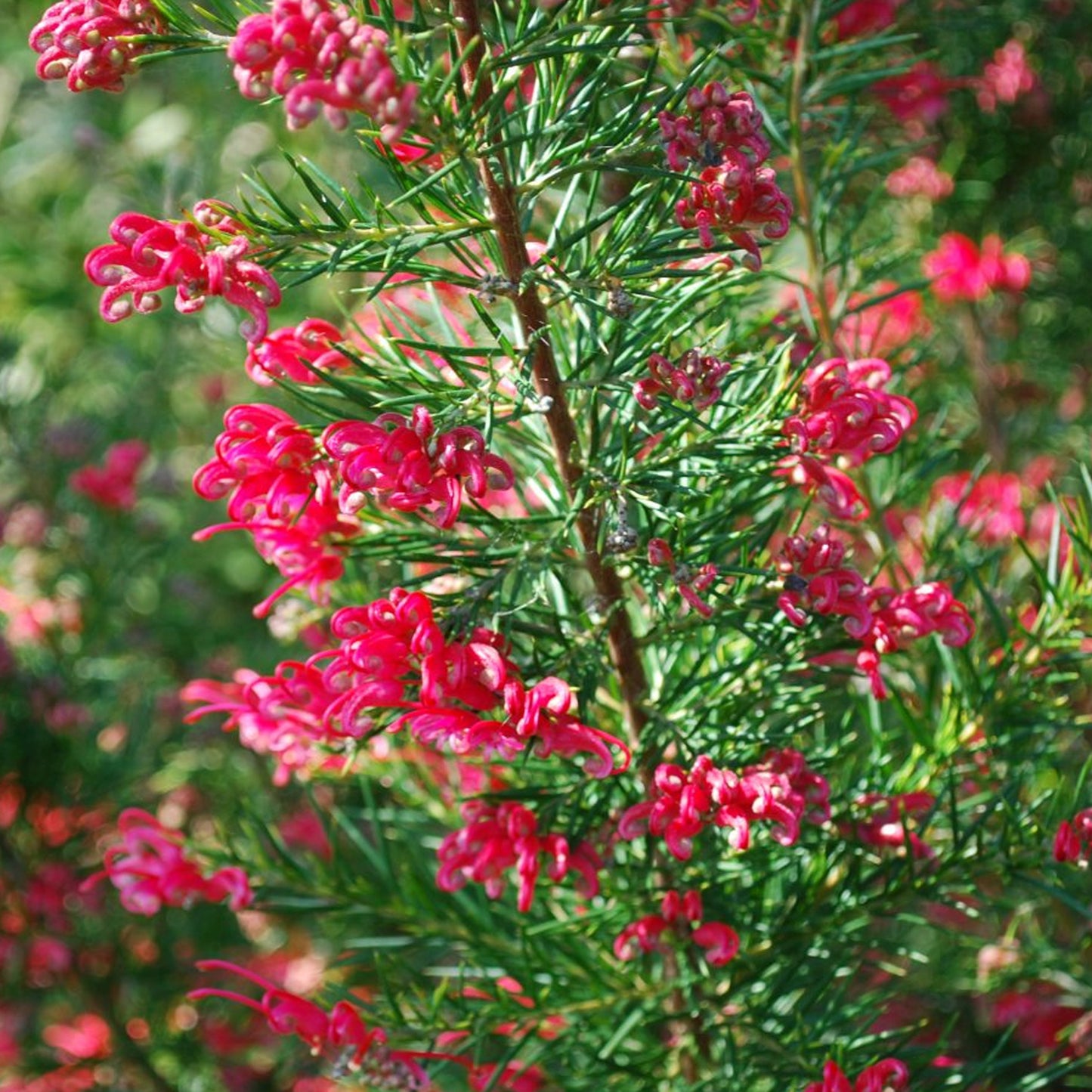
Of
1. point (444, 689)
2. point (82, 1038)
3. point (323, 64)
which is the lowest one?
point (82, 1038)

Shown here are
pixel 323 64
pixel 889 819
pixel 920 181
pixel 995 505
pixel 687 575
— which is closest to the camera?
pixel 323 64

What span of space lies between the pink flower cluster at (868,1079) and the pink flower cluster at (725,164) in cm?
36

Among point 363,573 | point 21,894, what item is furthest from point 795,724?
point 21,894

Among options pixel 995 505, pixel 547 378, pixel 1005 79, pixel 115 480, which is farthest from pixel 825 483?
pixel 115 480

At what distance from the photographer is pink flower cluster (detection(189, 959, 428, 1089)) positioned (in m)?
0.63

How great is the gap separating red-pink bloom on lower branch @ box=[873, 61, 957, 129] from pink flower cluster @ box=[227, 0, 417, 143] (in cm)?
66

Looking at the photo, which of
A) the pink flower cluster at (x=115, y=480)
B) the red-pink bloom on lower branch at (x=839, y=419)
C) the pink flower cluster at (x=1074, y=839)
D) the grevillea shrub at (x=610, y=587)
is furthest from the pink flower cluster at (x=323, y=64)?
the pink flower cluster at (x=115, y=480)

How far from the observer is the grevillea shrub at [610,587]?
51 cm

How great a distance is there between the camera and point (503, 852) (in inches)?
24.1

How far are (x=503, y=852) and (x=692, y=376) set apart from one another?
9.7 inches

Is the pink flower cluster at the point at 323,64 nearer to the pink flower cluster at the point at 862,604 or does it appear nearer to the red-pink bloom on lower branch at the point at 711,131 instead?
the red-pink bloom on lower branch at the point at 711,131

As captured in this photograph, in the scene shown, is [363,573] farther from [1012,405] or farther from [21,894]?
[1012,405]

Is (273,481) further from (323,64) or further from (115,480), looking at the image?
(115,480)

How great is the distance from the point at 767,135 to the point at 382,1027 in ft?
1.77
